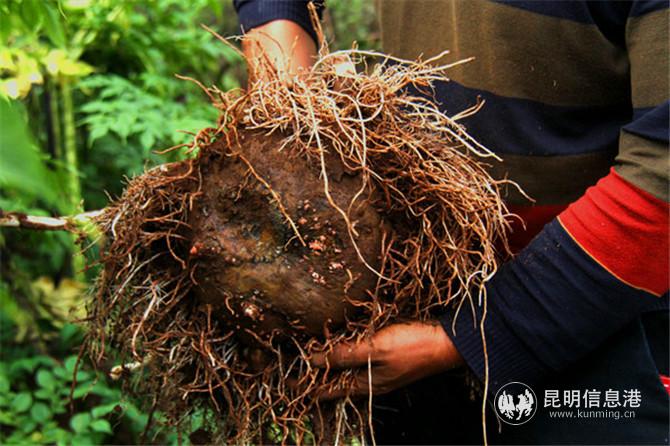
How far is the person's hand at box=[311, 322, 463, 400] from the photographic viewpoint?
1.04m

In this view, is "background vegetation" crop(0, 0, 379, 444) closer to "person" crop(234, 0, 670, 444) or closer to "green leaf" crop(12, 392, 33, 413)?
"green leaf" crop(12, 392, 33, 413)

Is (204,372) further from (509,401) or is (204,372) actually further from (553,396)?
(553,396)

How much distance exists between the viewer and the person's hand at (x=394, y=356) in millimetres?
1039

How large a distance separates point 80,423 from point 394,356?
905 millimetres

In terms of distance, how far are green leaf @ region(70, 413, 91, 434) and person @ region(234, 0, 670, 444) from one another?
2.60 feet

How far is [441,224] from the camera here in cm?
107

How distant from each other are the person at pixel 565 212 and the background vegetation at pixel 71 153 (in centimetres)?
56

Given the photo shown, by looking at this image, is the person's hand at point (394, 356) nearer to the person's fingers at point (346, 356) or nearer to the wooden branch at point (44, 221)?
the person's fingers at point (346, 356)

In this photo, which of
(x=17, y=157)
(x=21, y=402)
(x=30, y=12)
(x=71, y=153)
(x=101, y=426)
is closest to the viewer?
(x=17, y=157)

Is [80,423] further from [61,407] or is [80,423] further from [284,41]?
[284,41]

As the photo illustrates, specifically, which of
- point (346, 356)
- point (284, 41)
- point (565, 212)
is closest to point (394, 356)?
point (346, 356)

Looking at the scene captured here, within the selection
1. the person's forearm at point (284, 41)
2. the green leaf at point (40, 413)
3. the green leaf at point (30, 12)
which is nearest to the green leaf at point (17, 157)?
the green leaf at point (30, 12)

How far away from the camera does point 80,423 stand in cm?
150

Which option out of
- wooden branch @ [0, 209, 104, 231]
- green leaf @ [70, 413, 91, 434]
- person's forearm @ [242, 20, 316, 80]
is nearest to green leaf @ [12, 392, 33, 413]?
green leaf @ [70, 413, 91, 434]
